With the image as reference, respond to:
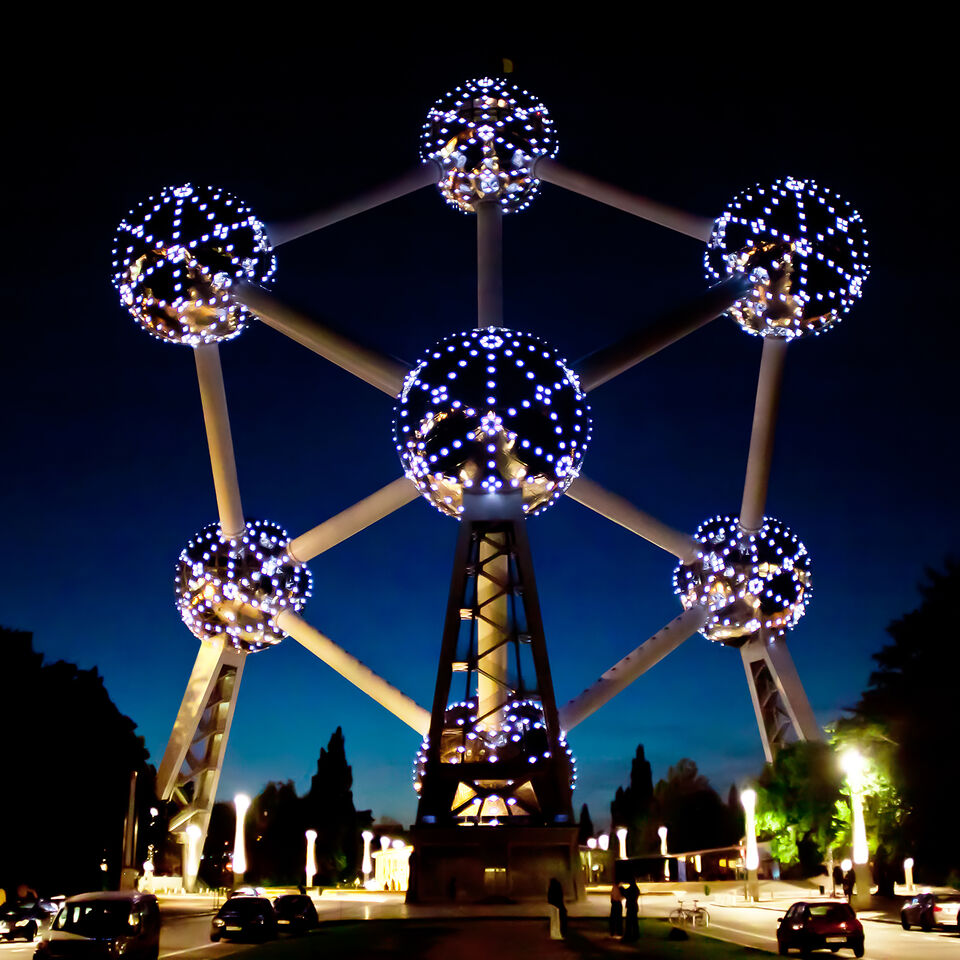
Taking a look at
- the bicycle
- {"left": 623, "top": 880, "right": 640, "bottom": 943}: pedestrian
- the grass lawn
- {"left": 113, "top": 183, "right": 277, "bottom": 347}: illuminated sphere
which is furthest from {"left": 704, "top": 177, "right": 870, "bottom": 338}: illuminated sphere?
{"left": 623, "top": 880, "right": 640, "bottom": 943}: pedestrian

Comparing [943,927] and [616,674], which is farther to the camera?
[616,674]

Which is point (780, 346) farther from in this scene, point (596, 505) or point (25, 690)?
point (25, 690)

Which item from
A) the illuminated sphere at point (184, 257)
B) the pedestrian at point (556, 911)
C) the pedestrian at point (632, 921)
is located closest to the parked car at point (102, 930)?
the pedestrian at point (556, 911)

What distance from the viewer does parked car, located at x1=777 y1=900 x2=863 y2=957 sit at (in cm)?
1925

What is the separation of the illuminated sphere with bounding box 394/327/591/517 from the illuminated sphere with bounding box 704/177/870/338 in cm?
1285

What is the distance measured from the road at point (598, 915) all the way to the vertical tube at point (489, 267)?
2163 centimetres

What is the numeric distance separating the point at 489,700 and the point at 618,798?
68.1 meters

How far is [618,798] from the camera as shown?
4336 inches

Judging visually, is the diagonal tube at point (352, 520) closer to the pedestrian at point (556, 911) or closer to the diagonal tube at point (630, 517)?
the diagonal tube at point (630, 517)

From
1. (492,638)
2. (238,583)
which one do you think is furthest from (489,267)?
(238,583)

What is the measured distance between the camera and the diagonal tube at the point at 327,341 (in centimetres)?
4353

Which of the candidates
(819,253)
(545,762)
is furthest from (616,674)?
(819,253)

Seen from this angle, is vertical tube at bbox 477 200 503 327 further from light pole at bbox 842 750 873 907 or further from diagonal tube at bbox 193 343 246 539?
light pole at bbox 842 750 873 907

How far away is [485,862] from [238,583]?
1790cm
